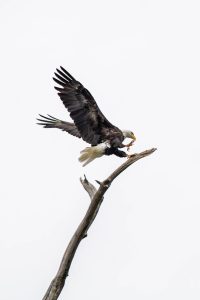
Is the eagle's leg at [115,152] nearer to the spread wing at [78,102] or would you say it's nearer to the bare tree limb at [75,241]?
the spread wing at [78,102]

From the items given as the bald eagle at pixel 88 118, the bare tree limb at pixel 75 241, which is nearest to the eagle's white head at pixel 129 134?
the bald eagle at pixel 88 118

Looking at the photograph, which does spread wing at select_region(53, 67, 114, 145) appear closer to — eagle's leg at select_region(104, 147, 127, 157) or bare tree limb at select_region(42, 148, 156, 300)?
eagle's leg at select_region(104, 147, 127, 157)

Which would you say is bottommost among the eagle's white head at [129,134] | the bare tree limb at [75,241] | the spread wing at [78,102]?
the bare tree limb at [75,241]

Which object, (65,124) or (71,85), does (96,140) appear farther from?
(65,124)

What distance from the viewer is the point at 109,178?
11.6m

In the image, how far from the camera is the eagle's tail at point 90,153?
46.5 ft

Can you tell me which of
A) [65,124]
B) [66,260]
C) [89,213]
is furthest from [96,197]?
[65,124]

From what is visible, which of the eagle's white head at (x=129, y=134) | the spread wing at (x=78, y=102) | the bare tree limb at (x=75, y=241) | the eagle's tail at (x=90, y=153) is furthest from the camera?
the eagle's white head at (x=129, y=134)

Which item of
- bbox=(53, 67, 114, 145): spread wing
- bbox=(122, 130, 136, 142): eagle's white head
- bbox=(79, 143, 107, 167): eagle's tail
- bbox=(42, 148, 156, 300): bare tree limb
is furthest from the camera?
bbox=(122, 130, 136, 142): eagle's white head

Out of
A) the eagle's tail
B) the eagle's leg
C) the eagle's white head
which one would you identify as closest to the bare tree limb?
the eagle's tail


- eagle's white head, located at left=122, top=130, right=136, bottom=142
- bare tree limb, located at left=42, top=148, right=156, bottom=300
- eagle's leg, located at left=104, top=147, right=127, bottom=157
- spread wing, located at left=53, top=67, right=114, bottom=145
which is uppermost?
spread wing, located at left=53, top=67, right=114, bottom=145

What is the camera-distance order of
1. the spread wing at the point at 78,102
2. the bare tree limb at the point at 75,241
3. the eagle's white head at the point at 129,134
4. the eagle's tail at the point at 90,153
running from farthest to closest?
the eagle's white head at the point at 129,134, the spread wing at the point at 78,102, the eagle's tail at the point at 90,153, the bare tree limb at the point at 75,241

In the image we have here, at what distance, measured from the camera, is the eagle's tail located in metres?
14.2

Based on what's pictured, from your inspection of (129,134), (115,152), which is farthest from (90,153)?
(129,134)
